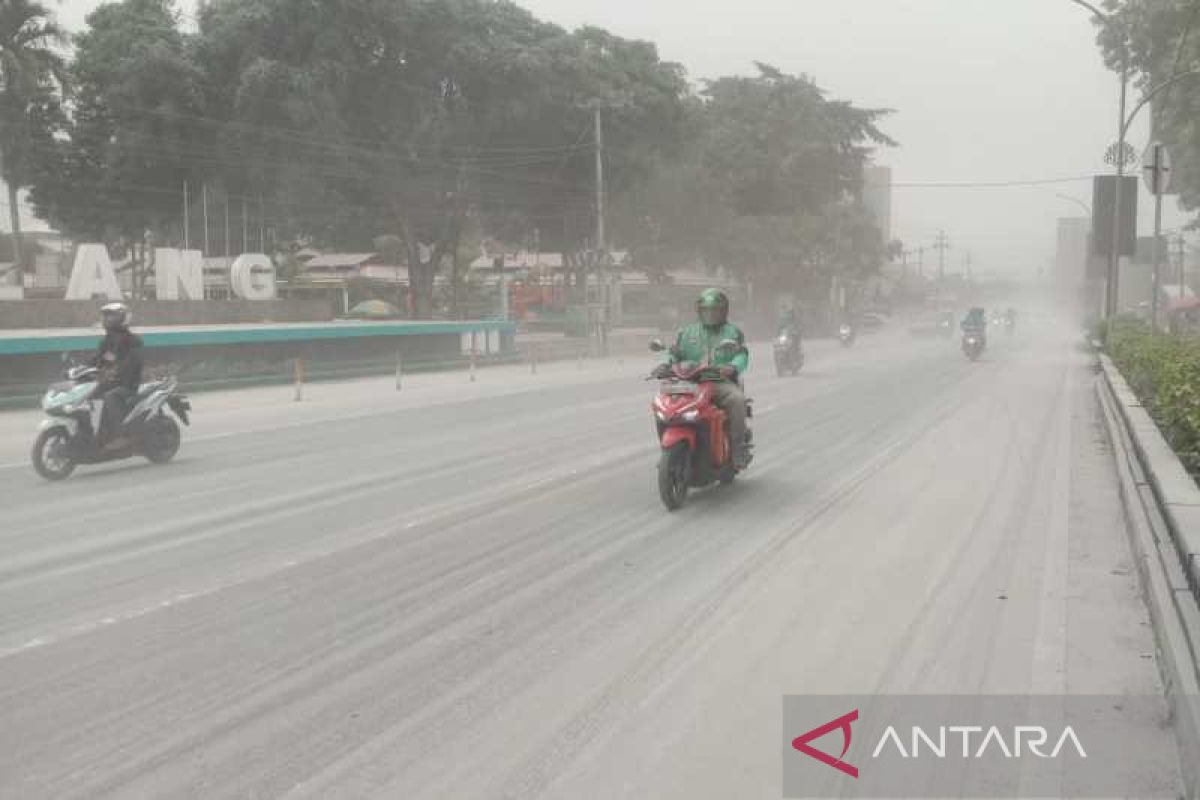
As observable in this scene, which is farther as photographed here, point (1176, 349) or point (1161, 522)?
point (1176, 349)

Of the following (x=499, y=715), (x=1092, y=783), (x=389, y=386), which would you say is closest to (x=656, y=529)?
(x=499, y=715)

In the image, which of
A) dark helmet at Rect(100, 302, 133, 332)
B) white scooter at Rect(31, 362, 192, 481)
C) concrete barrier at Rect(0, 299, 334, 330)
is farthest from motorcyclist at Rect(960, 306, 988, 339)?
dark helmet at Rect(100, 302, 133, 332)

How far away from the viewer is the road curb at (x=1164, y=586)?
416cm

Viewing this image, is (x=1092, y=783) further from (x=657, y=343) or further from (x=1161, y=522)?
(x=657, y=343)

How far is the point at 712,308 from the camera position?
32.5 feet

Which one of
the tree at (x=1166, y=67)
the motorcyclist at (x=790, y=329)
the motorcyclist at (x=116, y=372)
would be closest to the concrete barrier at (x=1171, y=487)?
the motorcyclist at (x=116, y=372)

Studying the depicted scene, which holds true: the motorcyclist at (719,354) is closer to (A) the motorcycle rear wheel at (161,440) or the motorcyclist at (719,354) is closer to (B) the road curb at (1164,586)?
(B) the road curb at (1164,586)

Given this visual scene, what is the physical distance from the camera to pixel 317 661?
525cm

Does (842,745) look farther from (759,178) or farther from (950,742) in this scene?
(759,178)

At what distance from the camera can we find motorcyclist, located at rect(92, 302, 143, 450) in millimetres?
11680

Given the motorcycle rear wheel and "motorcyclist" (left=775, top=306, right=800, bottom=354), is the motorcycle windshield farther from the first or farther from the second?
"motorcyclist" (left=775, top=306, right=800, bottom=354)

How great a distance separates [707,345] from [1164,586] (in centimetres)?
475

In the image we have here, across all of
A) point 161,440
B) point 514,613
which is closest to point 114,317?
point 161,440

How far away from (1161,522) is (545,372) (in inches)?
1044
